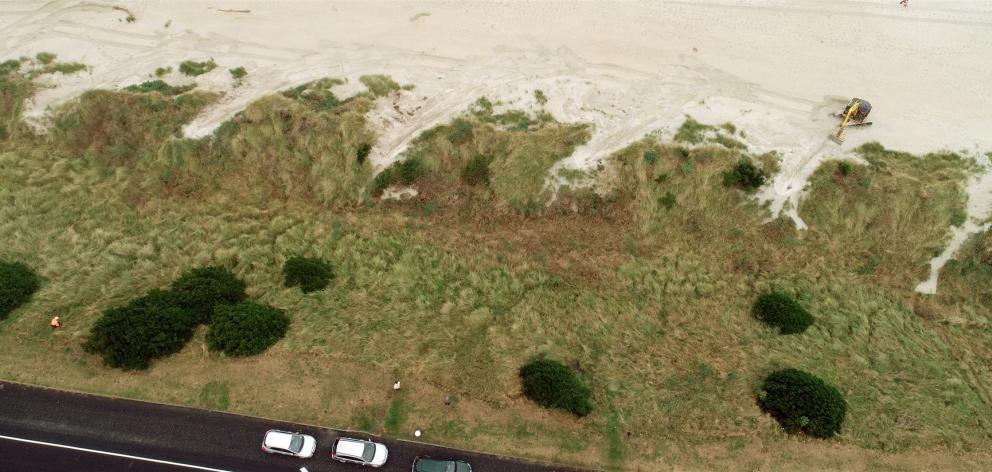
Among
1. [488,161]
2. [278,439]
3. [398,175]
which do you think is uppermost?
[488,161]

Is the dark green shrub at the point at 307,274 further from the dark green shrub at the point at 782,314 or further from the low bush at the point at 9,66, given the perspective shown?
the low bush at the point at 9,66

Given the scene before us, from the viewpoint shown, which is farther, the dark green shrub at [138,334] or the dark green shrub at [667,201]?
the dark green shrub at [667,201]

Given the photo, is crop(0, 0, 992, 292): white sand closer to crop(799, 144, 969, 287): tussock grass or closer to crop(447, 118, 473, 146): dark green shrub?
crop(447, 118, 473, 146): dark green shrub

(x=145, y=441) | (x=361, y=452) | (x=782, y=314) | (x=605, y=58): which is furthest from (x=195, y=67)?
(x=782, y=314)

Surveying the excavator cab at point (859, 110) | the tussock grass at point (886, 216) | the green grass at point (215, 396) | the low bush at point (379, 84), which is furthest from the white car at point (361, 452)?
the excavator cab at point (859, 110)

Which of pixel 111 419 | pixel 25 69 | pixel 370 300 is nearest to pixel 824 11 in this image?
pixel 370 300

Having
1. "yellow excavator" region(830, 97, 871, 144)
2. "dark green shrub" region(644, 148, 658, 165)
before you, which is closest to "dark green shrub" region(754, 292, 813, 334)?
"dark green shrub" region(644, 148, 658, 165)

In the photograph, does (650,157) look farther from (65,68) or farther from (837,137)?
(65,68)

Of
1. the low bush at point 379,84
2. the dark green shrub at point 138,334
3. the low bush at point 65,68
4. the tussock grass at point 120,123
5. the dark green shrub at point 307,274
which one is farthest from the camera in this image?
the low bush at point 65,68
